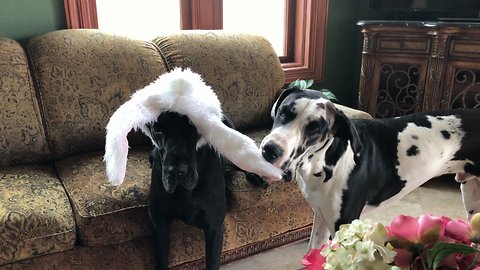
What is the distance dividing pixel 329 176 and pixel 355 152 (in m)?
0.13

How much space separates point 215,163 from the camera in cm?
153

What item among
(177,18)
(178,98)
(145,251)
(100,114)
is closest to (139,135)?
(100,114)

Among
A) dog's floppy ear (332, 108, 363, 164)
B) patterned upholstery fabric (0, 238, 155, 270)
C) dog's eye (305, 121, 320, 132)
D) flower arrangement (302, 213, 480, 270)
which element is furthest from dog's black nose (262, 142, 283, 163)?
patterned upholstery fabric (0, 238, 155, 270)

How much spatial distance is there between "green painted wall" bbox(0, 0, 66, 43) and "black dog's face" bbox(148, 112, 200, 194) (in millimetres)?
1278

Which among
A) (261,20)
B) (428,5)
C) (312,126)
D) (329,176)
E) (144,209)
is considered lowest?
(144,209)

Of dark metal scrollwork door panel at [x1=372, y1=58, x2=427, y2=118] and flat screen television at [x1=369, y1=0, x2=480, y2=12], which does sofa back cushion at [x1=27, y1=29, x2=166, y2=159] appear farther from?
flat screen television at [x1=369, y1=0, x2=480, y2=12]

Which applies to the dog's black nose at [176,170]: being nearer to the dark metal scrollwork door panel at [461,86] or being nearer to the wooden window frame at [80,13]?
the wooden window frame at [80,13]

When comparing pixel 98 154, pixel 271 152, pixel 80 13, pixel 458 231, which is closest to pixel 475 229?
pixel 458 231

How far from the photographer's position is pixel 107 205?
4.92 feet

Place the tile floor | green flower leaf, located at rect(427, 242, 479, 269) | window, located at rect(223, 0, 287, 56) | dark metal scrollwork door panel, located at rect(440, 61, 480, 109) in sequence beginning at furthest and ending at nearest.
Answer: window, located at rect(223, 0, 287, 56) < dark metal scrollwork door panel, located at rect(440, 61, 480, 109) < the tile floor < green flower leaf, located at rect(427, 242, 479, 269)

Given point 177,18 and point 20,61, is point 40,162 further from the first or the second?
point 177,18

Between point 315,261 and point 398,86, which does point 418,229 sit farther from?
point 398,86

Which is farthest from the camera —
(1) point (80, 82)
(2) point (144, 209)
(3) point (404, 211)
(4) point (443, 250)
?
(3) point (404, 211)

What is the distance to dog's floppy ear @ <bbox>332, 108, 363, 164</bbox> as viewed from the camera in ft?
4.35
